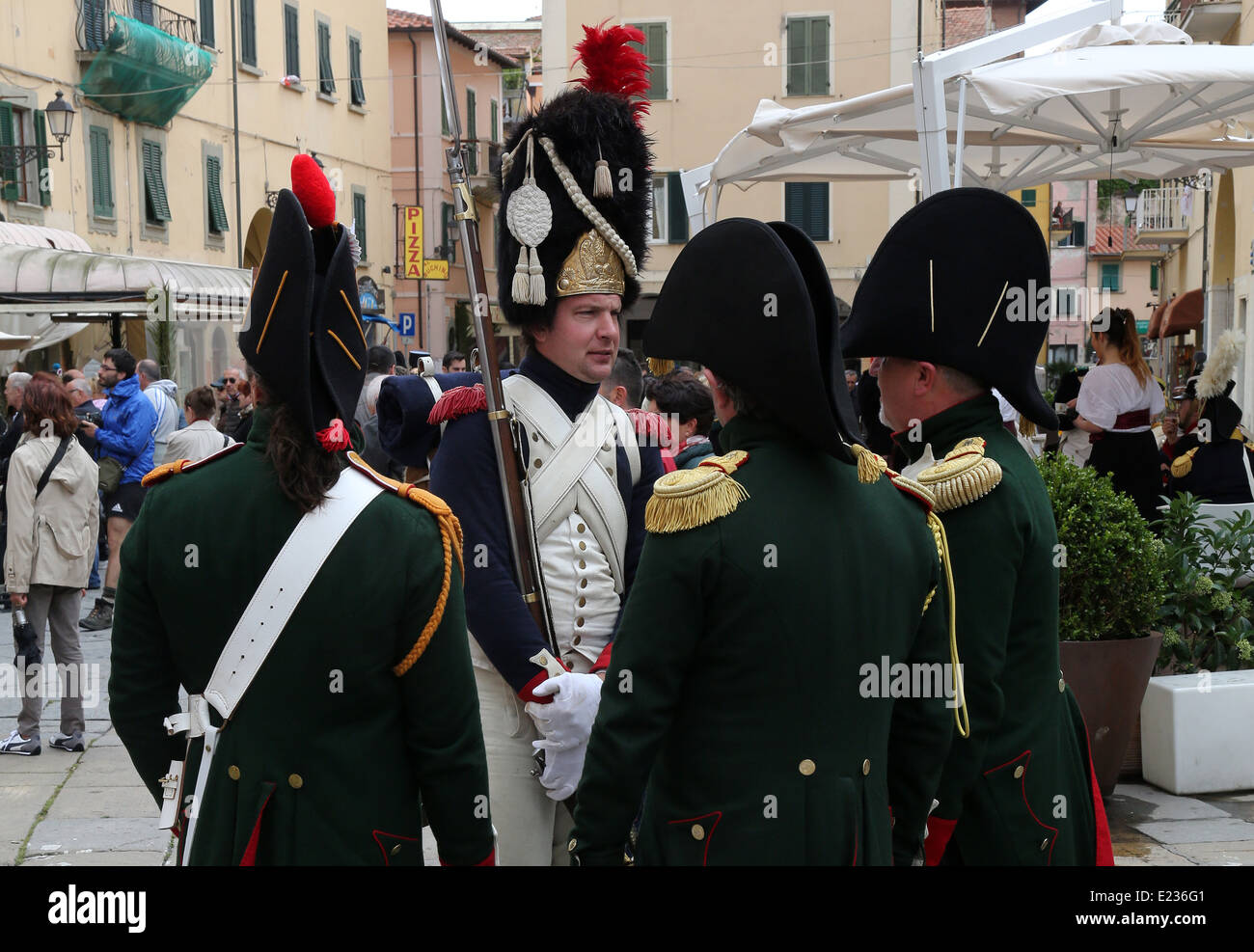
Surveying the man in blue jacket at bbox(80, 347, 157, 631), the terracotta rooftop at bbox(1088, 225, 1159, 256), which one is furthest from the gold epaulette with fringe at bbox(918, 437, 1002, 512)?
the terracotta rooftop at bbox(1088, 225, 1159, 256)

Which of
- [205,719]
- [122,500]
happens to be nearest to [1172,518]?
[205,719]

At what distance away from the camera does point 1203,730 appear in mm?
5590

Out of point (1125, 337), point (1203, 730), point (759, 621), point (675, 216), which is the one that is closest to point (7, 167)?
point (675, 216)

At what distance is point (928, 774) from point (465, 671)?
2.81 feet

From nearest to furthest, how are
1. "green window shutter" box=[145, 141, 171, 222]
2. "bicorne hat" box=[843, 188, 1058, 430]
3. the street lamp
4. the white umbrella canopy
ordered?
"bicorne hat" box=[843, 188, 1058, 430] → the white umbrella canopy → the street lamp → "green window shutter" box=[145, 141, 171, 222]

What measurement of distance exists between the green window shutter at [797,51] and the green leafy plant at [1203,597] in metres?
25.3

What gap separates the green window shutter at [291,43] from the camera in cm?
2800

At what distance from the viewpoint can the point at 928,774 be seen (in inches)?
101

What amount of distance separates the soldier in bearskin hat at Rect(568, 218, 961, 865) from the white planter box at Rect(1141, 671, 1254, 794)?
358cm

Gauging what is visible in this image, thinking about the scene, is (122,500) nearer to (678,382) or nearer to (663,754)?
(678,382)

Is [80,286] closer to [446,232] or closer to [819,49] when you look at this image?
[819,49]

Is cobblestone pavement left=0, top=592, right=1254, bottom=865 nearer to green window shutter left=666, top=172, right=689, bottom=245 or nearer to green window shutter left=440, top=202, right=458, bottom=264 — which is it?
green window shutter left=666, top=172, right=689, bottom=245

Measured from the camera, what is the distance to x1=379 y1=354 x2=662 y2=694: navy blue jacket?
9.56 feet

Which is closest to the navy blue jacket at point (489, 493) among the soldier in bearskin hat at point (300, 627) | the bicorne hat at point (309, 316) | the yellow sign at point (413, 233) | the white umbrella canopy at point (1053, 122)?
the soldier in bearskin hat at point (300, 627)
